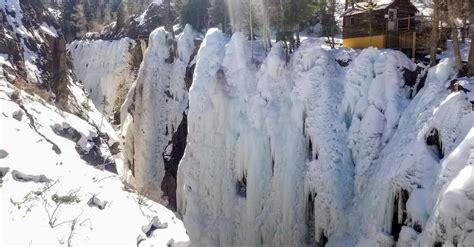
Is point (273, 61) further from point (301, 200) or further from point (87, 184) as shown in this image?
point (87, 184)

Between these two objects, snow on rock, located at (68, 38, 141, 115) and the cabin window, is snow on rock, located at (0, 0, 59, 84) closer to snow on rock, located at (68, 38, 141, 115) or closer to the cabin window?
the cabin window

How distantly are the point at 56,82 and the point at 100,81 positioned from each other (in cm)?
3131

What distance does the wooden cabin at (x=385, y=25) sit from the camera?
811 inches

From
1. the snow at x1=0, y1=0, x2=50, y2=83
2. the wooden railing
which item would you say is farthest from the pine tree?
the wooden railing

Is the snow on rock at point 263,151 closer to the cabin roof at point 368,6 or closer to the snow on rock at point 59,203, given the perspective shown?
the cabin roof at point 368,6

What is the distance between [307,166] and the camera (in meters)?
19.0

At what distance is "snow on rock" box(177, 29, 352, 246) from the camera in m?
18.4

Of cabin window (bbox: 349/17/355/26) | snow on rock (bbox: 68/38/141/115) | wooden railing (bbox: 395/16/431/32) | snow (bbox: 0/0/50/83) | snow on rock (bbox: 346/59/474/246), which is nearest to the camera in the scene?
snow on rock (bbox: 346/59/474/246)


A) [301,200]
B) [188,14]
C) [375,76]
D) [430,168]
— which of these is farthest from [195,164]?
[188,14]

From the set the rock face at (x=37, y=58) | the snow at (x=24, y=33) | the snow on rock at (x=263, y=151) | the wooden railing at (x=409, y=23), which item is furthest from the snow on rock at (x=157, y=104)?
the wooden railing at (x=409, y=23)

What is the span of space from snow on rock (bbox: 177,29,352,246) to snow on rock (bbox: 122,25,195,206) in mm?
7161

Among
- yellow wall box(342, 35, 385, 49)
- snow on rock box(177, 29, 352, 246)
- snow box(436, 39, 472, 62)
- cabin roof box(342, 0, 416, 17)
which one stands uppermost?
cabin roof box(342, 0, 416, 17)

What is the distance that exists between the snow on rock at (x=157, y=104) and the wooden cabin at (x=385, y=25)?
12.4m

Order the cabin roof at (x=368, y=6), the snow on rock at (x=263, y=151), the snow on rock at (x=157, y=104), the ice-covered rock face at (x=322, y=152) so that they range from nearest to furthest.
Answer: the ice-covered rock face at (x=322, y=152) < the snow on rock at (x=263, y=151) < the cabin roof at (x=368, y=6) < the snow on rock at (x=157, y=104)
